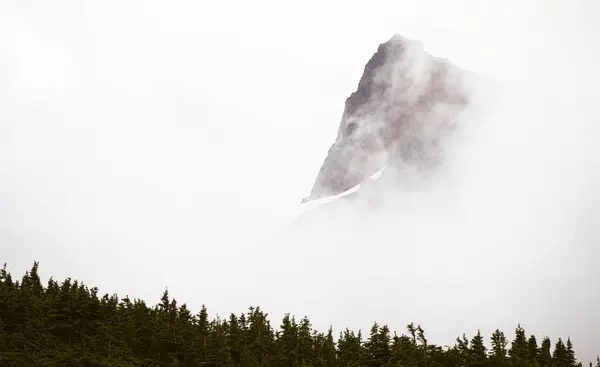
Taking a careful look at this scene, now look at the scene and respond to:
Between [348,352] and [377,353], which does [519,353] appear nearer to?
[377,353]

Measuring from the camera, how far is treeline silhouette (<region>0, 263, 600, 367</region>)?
308 ft

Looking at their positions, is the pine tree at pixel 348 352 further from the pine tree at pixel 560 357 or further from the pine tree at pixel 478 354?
the pine tree at pixel 560 357

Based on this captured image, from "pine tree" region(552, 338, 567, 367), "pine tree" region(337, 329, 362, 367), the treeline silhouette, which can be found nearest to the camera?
the treeline silhouette

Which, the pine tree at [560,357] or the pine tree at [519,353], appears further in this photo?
the pine tree at [560,357]

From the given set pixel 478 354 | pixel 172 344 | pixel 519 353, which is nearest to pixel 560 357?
pixel 519 353

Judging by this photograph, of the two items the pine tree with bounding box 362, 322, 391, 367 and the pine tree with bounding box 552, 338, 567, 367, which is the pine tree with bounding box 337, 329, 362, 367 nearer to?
the pine tree with bounding box 362, 322, 391, 367

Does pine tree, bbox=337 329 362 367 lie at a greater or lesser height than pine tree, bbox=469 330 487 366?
greater

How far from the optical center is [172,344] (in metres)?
106

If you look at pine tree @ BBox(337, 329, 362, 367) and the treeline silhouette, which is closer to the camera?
the treeline silhouette

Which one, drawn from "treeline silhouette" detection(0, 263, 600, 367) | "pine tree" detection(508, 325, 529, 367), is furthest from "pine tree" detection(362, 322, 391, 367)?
A: "pine tree" detection(508, 325, 529, 367)

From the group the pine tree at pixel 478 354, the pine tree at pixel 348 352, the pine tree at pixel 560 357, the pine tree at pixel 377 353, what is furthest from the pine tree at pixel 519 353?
the pine tree at pixel 348 352

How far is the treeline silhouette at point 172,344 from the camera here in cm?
9381

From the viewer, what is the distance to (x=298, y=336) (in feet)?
408

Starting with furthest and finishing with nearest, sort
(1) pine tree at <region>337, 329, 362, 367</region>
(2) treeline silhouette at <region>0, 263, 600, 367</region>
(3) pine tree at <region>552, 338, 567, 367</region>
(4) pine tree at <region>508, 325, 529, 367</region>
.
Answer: (3) pine tree at <region>552, 338, 567, 367</region> → (1) pine tree at <region>337, 329, 362, 367</region> → (4) pine tree at <region>508, 325, 529, 367</region> → (2) treeline silhouette at <region>0, 263, 600, 367</region>
